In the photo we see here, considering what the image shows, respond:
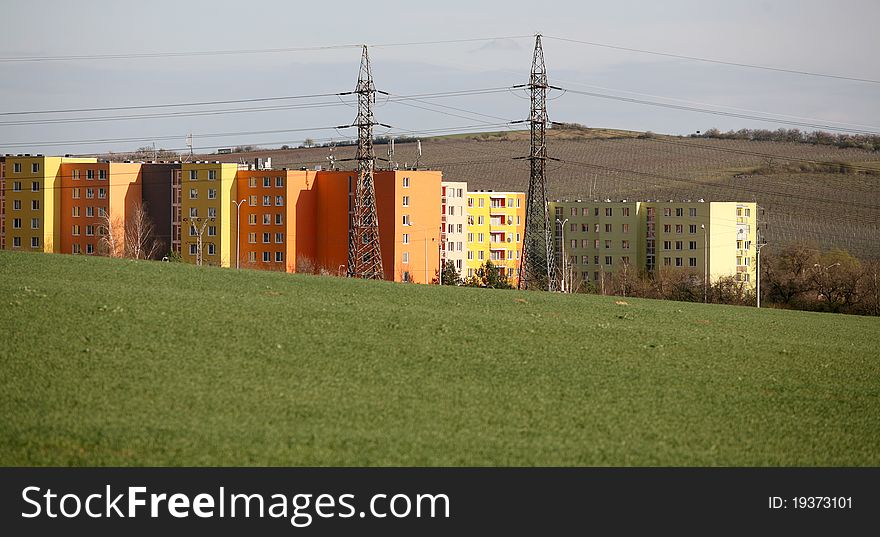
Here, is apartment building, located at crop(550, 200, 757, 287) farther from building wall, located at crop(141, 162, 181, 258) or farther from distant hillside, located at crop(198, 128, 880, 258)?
building wall, located at crop(141, 162, 181, 258)

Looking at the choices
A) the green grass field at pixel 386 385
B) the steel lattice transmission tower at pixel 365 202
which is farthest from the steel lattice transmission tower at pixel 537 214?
the green grass field at pixel 386 385

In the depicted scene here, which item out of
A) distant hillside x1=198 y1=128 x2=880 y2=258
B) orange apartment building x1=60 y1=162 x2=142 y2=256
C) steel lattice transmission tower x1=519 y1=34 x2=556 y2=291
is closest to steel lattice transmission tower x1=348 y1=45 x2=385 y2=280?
steel lattice transmission tower x1=519 y1=34 x2=556 y2=291

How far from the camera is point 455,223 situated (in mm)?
127375

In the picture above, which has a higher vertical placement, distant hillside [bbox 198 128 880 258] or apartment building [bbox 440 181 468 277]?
distant hillside [bbox 198 128 880 258]

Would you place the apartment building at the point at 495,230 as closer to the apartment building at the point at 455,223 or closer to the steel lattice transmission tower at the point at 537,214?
the apartment building at the point at 455,223

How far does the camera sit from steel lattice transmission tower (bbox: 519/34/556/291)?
7175 centimetres

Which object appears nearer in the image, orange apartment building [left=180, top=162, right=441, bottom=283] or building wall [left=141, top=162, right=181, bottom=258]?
orange apartment building [left=180, top=162, right=441, bottom=283]

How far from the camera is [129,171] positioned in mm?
114875

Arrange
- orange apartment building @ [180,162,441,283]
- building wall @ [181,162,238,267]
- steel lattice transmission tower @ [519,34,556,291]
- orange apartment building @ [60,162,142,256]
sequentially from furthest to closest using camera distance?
orange apartment building @ [60,162,142,256] → building wall @ [181,162,238,267] → orange apartment building @ [180,162,441,283] → steel lattice transmission tower @ [519,34,556,291]

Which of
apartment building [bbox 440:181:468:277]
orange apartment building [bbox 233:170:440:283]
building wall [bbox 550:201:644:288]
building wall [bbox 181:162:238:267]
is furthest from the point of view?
building wall [bbox 550:201:644:288]

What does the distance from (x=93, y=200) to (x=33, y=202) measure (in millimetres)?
5963

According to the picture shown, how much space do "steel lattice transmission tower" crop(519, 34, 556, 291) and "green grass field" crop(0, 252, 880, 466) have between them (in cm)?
3821

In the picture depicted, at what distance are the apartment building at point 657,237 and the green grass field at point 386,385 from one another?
321ft
